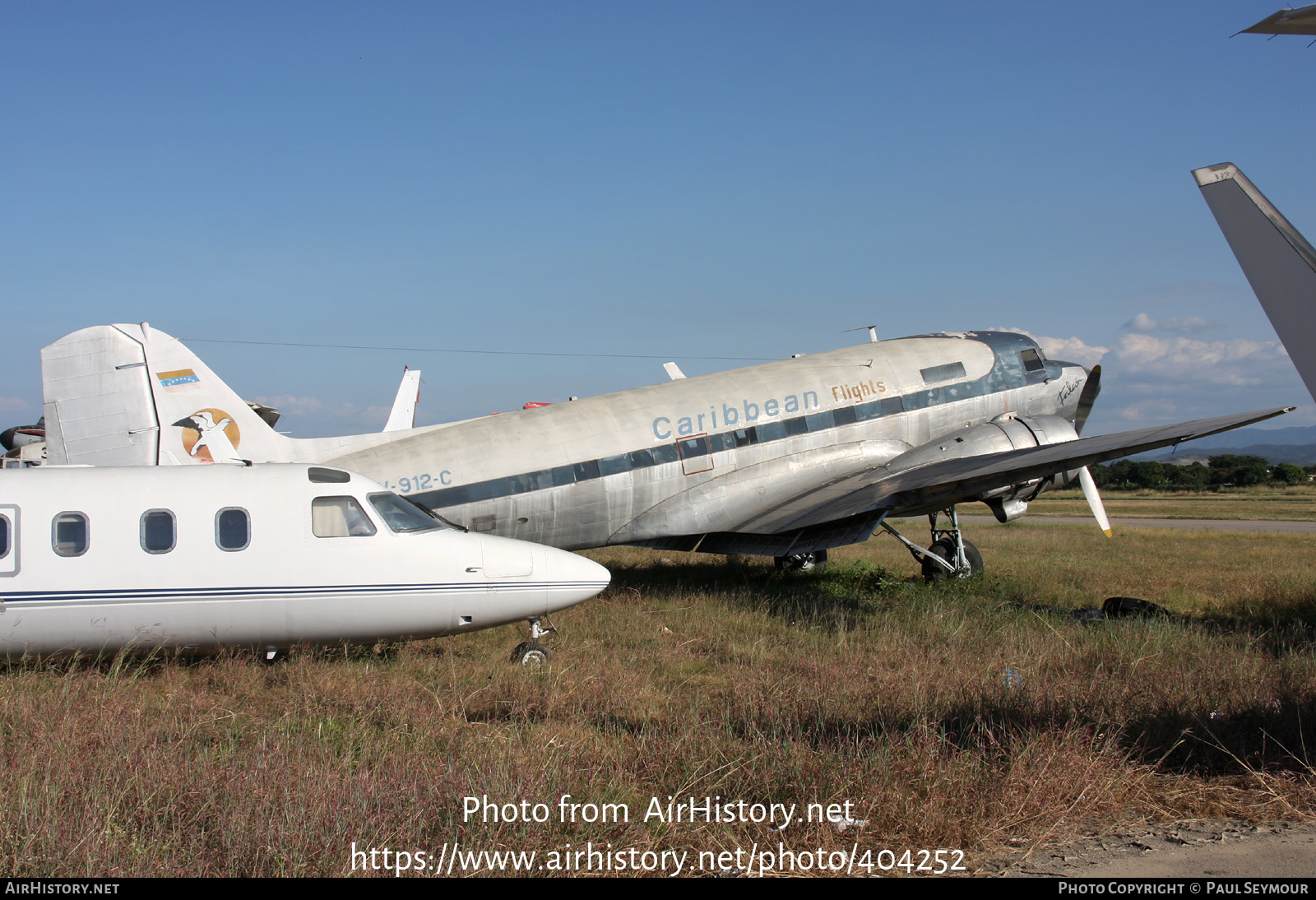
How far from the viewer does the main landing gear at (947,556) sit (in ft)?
50.6

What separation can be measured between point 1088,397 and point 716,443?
324 inches

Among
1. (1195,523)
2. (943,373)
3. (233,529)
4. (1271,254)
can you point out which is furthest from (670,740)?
(1195,523)

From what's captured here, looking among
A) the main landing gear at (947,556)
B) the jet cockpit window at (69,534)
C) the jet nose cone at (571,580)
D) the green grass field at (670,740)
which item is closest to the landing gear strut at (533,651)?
the green grass field at (670,740)

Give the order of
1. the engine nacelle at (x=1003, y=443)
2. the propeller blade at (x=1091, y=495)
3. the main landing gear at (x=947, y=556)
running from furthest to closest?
1. the main landing gear at (x=947, y=556)
2. the engine nacelle at (x=1003, y=443)
3. the propeller blade at (x=1091, y=495)

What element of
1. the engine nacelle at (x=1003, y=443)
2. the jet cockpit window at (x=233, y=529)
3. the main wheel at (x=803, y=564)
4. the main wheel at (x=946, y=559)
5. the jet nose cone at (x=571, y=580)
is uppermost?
the engine nacelle at (x=1003, y=443)

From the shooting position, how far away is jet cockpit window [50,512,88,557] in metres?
8.35

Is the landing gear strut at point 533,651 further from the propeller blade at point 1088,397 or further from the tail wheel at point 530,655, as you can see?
the propeller blade at point 1088,397

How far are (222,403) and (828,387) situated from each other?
10353 mm

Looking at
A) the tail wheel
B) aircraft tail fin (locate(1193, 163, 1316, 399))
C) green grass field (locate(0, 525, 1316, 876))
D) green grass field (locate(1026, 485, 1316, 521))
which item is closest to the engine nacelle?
green grass field (locate(0, 525, 1316, 876))

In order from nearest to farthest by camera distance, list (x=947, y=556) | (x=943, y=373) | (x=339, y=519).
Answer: (x=339, y=519)
(x=947, y=556)
(x=943, y=373)

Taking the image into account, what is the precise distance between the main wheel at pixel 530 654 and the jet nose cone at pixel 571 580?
0.51m

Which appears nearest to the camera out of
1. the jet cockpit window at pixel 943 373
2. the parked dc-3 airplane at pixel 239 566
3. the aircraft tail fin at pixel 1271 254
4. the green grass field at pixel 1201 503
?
the aircraft tail fin at pixel 1271 254

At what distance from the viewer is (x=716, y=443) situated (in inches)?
592

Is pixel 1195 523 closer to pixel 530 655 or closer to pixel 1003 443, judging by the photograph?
pixel 1003 443
